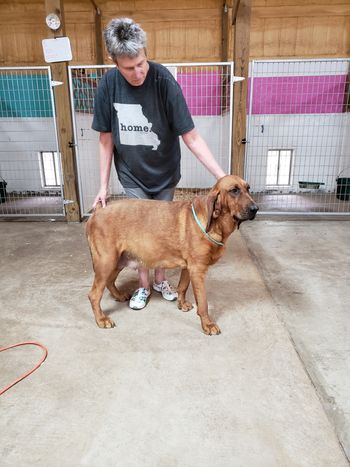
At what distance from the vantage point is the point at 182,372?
1.92 metres

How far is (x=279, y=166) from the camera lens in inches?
295

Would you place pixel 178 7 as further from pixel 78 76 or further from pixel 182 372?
pixel 182 372

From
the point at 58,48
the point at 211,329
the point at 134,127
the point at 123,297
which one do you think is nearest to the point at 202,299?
the point at 211,329

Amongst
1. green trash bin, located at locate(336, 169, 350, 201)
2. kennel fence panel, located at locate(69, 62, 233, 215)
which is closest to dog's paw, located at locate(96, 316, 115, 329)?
kennel fence panel, located at locate(69, 62, 233, 215)

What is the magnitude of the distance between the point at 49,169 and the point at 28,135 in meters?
0.85

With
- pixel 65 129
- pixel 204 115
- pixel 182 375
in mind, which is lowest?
pixel 182 375

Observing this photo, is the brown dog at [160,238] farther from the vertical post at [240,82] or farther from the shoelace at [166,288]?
the vertical post at [240,82]

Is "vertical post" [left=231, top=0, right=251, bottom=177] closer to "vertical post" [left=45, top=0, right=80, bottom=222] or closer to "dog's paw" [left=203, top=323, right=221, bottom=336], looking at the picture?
"vertical post" [left=45, top=0, right=80, bottom=222]

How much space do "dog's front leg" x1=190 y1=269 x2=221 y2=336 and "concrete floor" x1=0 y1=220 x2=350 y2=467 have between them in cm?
6

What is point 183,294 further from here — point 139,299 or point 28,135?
point 28,135

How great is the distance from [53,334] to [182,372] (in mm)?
960

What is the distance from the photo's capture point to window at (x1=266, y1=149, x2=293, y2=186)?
7523mm

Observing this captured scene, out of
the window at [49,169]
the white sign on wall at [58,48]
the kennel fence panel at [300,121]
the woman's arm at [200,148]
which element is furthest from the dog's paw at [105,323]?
the window at [49,169]

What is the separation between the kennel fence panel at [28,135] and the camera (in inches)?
286
